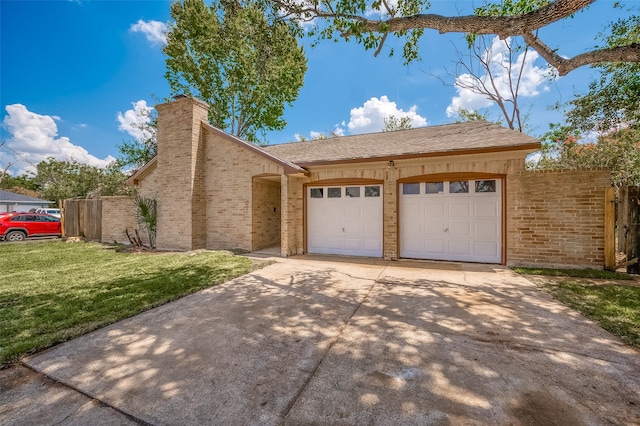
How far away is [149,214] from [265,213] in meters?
4.85

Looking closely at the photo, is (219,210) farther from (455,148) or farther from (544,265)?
(544,265)

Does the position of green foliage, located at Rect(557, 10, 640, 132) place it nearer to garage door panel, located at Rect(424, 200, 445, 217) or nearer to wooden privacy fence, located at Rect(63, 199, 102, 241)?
garage door panel, located at Rect(424, 200, 445, 217)

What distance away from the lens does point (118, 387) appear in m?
2.44

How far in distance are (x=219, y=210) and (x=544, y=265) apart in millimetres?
10893

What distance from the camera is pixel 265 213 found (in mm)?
10750

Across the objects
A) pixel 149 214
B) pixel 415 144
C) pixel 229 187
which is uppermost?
pixel 415 144

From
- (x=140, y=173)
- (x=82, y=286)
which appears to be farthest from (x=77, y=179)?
(x=82, y=286)

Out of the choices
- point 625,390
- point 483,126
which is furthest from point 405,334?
point 483,126

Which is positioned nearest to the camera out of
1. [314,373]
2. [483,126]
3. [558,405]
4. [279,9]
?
[558,405]

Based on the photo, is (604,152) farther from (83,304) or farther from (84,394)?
(83,304)

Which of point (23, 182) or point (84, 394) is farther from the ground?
point (23, 182)

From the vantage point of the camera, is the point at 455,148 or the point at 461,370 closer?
the point at 461,370

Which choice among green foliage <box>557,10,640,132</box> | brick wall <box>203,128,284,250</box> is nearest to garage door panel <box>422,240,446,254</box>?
brick wall <box>203,128,284,250</box>

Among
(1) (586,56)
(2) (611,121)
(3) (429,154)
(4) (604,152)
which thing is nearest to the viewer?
(1) (586,56)
